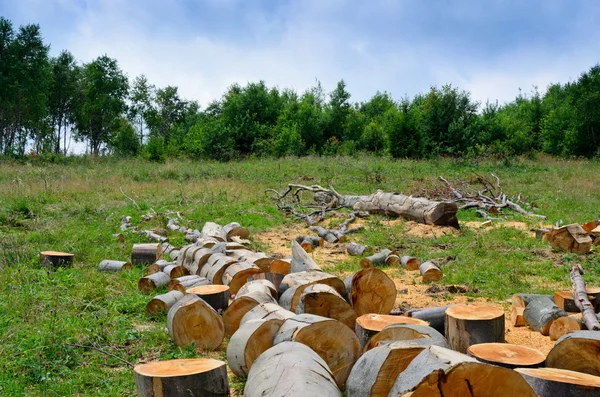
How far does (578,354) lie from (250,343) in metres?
1.99

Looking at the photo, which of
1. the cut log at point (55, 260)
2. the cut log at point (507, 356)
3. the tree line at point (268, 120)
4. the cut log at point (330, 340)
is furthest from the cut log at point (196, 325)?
the tree line at point (268, 120)

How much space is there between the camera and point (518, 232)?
28.3ft

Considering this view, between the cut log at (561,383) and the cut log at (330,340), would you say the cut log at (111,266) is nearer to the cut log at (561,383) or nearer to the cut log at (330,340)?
the cut log at (330,340)

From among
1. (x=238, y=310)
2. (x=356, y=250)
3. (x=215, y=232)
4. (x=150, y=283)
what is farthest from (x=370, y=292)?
(x=215, y=232)

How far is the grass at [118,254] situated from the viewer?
11.9 ft

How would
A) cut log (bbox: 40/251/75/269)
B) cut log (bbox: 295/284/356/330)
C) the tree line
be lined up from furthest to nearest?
the tree line → cut log (bbox: 40/251/75/269) → cut log (bbox: 295/284/356/330)

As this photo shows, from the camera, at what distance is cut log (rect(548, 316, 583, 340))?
3839mm

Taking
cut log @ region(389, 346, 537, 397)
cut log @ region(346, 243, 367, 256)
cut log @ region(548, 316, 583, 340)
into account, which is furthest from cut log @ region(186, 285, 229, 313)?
cut log @ region(346, 243, 367, 256)

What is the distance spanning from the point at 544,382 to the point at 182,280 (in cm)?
372

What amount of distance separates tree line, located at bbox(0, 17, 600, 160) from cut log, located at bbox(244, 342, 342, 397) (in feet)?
82.8

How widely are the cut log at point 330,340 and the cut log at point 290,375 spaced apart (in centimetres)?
20

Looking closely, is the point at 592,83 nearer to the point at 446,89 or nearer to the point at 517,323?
the point at 446,89

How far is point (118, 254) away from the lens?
24.7 ft

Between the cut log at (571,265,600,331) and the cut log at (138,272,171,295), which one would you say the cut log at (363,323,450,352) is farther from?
the cut log at (138,272,171,295)
